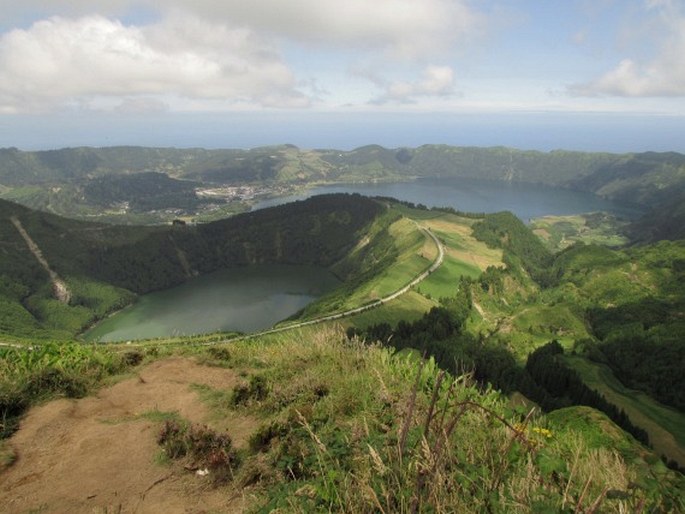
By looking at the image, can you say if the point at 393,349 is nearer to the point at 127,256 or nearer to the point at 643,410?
the point at 643,410

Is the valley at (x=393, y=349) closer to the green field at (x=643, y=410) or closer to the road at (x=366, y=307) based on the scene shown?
the green field at (x=643, y=410)

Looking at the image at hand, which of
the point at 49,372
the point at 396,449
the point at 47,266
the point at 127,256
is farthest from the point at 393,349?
the point at 127,256

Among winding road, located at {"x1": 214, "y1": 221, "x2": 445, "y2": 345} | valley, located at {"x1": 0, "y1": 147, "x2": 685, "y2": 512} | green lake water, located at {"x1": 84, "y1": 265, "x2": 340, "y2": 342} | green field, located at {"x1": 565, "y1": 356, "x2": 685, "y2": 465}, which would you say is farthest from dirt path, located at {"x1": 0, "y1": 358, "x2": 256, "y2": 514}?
green lake water, located at {"x1": 84, "y1": 265, "x2": 340, "y2": 342}

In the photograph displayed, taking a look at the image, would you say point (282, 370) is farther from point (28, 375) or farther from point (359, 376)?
point (28, 375)

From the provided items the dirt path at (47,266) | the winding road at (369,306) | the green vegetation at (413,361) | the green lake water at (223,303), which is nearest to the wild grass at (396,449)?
the green vegetation at (413,361)

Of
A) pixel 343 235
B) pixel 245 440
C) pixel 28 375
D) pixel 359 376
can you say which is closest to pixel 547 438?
pixel 359 376
